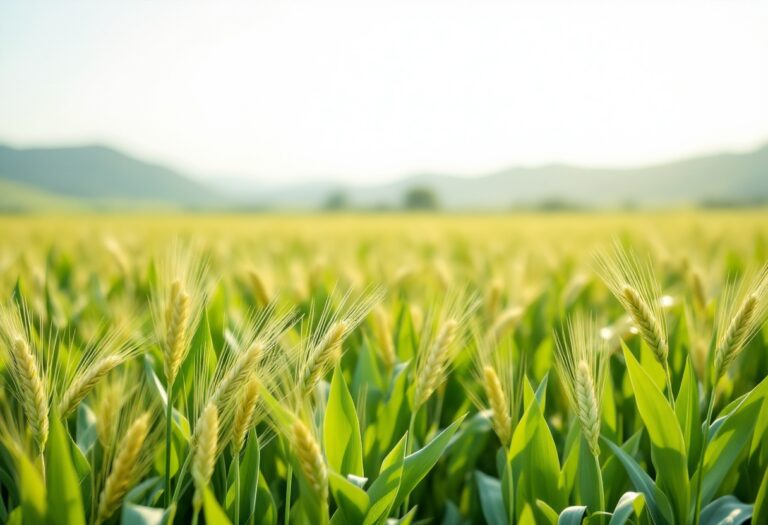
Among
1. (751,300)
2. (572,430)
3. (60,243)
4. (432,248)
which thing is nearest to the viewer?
(751,300)

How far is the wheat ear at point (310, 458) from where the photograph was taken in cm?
85

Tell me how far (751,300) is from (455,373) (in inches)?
38.1

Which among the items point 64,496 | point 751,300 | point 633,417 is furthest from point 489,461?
point 64,496

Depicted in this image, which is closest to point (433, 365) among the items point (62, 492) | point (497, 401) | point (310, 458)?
point (497, 401)

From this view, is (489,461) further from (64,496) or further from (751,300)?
(64,496)

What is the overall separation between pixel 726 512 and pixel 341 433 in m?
0.82

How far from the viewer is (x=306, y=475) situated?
35.3 inches

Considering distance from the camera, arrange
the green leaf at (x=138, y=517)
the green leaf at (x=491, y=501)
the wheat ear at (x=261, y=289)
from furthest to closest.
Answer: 1. the wheat ear at (x=261, y=289)
2. the green leaf at (x=491, y=501)
3. the green leaf at (x=138, y=517)

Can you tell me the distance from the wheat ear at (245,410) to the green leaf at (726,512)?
3.12 feet

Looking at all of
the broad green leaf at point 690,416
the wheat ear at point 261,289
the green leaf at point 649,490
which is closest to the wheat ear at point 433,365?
the green leaf at point 649,490

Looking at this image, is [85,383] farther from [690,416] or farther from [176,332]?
[690,416]

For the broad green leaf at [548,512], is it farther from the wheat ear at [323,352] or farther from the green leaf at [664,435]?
the wheat ear at [323,352]

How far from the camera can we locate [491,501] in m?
1.34

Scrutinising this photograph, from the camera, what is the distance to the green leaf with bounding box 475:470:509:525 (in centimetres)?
130
